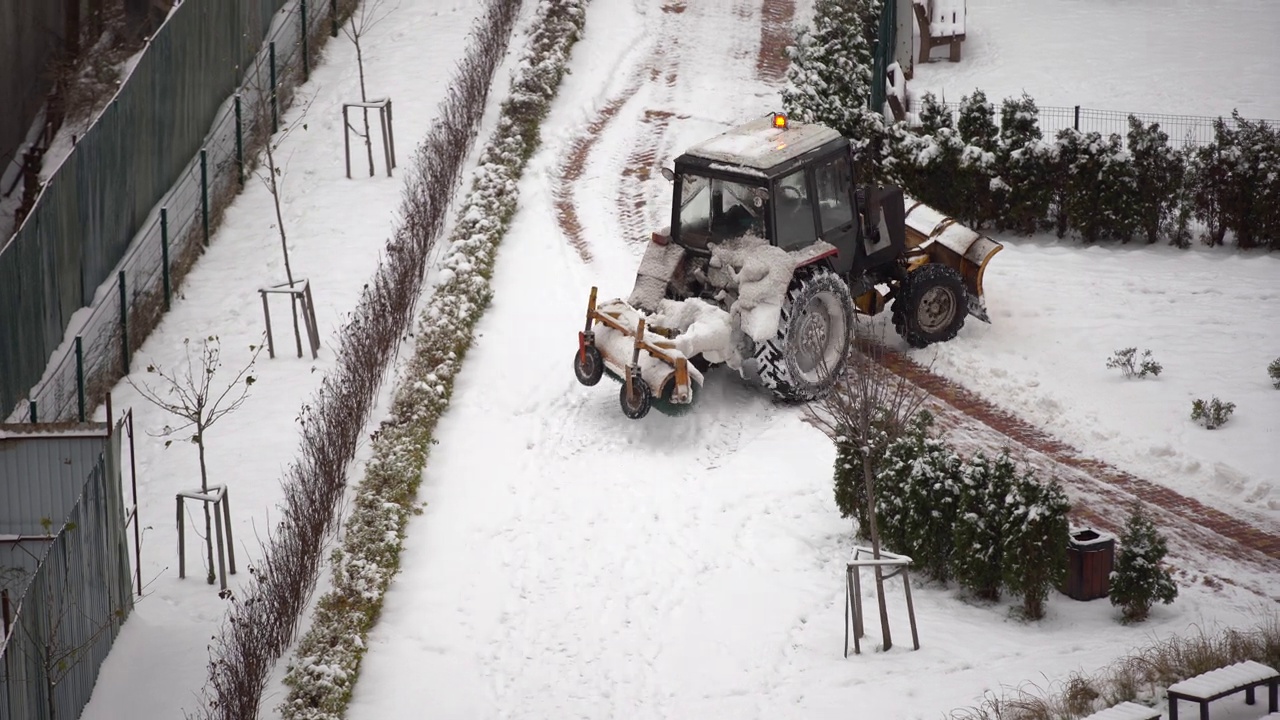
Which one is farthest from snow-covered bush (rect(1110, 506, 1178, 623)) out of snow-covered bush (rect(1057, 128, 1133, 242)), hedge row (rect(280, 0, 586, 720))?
snow-covered bush (rect(1057, 128, 1133, 242))

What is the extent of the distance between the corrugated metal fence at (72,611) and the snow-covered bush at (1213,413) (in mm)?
9025

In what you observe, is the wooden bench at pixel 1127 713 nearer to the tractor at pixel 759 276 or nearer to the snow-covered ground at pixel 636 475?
the snow-covered ground at pixel 636 475

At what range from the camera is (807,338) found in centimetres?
1284

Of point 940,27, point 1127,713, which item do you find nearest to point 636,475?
point 1127,713

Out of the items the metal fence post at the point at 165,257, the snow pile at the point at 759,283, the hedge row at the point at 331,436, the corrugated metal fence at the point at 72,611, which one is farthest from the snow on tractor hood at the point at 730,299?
the metal fence post at the point at 165,257

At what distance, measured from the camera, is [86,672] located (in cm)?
944

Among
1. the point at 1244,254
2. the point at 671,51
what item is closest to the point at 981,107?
the point at 1244,254

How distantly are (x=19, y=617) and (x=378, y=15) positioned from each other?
17.2 meters

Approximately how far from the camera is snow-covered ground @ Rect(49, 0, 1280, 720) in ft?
31.9

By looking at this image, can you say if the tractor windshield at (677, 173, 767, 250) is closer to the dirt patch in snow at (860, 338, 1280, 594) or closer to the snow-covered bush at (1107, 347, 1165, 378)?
the dirt patch in snow at (860, 338, 1280, 594)

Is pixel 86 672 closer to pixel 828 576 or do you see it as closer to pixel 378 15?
pixel 828 576

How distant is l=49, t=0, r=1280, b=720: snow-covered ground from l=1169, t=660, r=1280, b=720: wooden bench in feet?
1.16

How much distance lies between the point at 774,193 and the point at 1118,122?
10.6 m

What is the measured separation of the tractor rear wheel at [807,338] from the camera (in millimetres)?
12508
